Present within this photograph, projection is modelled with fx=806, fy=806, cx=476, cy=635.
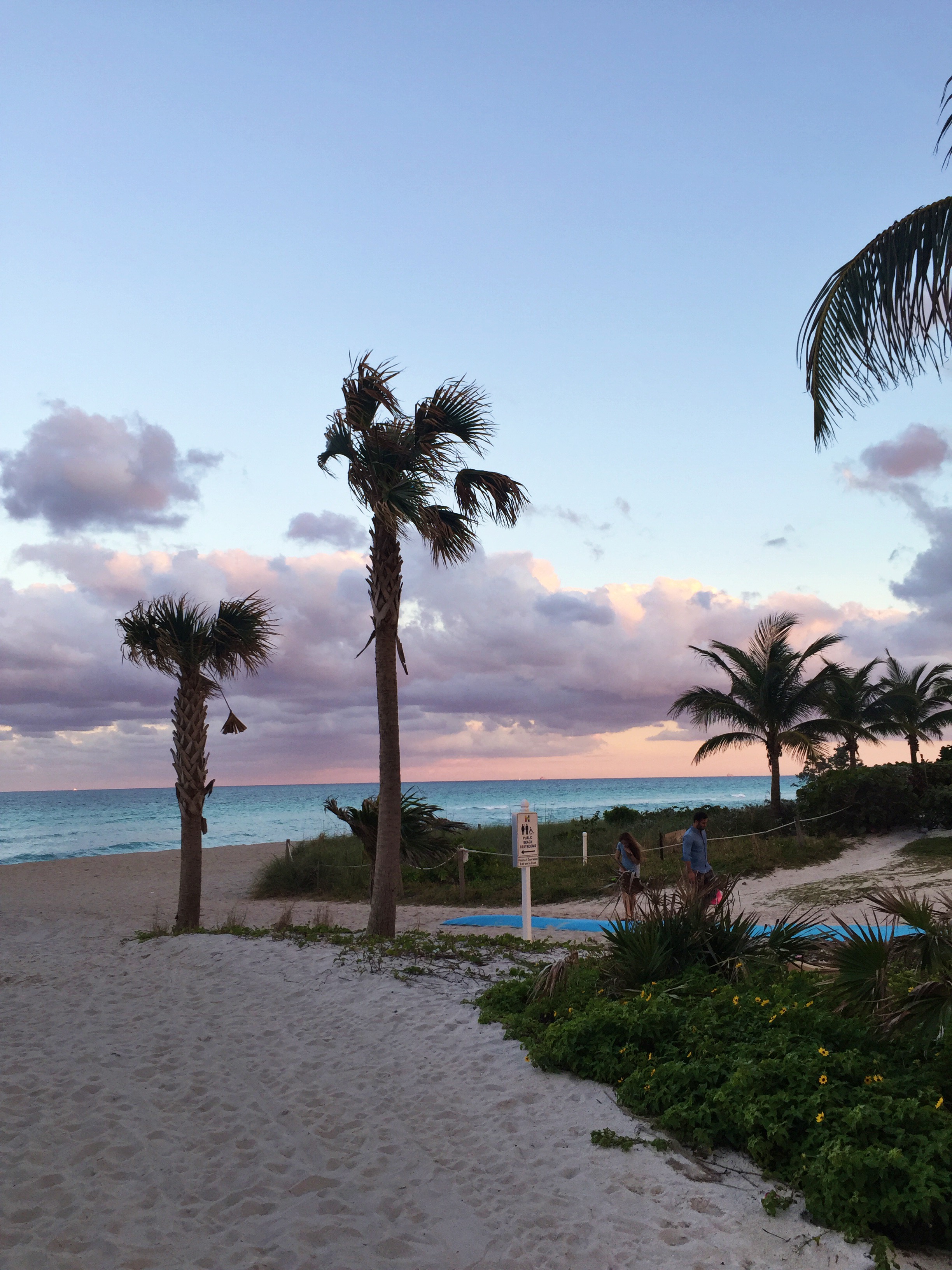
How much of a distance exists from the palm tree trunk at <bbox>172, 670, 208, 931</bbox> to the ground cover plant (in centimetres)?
761

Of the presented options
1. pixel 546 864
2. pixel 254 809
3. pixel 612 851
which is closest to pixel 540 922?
pixel 546 864

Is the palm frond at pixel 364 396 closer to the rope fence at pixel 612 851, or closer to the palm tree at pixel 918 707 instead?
the rope fence at pixel 612 851

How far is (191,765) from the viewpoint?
42.1ft

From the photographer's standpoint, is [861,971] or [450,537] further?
[450,537]

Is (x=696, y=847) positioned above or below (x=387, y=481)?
below

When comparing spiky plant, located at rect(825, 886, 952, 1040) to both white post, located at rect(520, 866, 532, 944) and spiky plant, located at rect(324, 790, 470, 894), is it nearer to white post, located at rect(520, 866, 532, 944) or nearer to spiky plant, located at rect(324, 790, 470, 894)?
white post, located at rect(520, 866, 532, 944)

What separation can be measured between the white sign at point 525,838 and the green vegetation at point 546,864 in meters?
2.82

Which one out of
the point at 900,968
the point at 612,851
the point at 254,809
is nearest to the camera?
the point at 900,968

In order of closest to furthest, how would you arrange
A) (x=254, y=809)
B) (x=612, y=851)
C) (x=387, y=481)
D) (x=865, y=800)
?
1. (x=387, y=481)
2. (x=612, y=851)
3. (x=865, y=800)
4. (x=254, y=809)

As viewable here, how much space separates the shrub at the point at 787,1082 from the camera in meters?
3.46

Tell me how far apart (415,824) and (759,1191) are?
28.8ft

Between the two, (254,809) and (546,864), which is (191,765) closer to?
(546,864)

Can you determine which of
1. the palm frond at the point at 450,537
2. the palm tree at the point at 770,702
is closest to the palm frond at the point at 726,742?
the palm tree at the point at 770,702

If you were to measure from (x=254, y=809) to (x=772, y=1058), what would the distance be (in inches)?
3264
